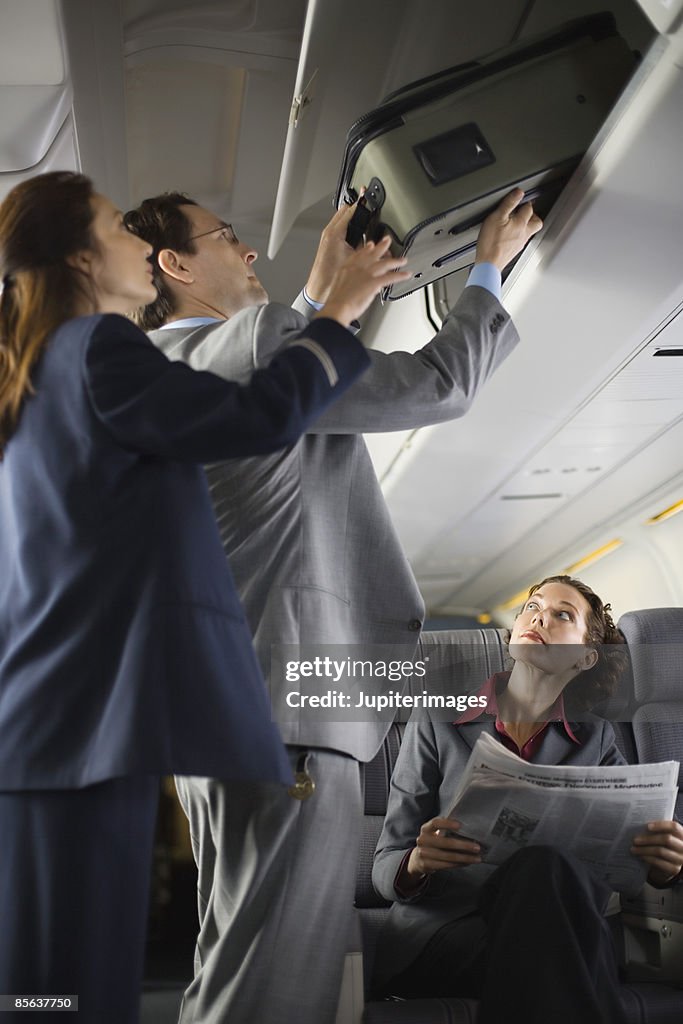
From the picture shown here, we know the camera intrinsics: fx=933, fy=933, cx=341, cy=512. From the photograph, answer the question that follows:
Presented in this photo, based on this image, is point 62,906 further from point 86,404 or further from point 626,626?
point 626,626

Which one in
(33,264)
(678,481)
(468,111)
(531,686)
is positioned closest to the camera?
(33,264)

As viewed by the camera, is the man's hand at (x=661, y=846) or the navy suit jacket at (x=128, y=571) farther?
the man's hand at (x=661, y=846)

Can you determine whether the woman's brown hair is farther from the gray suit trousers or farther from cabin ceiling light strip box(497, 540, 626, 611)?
Result: cabin ceiling light strip box(497, 540, 626, 611)

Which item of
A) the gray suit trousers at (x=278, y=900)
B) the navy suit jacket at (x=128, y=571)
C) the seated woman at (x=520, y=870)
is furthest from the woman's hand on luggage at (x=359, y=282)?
the seated woman at (x=520, y=870)

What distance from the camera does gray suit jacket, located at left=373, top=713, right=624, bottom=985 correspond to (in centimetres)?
233

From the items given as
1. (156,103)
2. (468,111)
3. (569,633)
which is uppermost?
(156,103)

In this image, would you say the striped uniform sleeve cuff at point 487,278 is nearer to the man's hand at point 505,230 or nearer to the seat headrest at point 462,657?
the man's hand at point 505,230

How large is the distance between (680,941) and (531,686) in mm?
756

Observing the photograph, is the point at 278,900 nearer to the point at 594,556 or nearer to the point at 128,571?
the point at 128,571

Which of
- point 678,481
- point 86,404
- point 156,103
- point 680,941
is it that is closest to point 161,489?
point 86,404

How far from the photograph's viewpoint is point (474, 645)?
3.01 metres

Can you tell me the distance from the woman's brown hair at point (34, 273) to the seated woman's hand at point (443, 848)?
4.28 ft

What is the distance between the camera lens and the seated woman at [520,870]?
186 cm

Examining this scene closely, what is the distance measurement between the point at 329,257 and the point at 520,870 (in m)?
1.46
